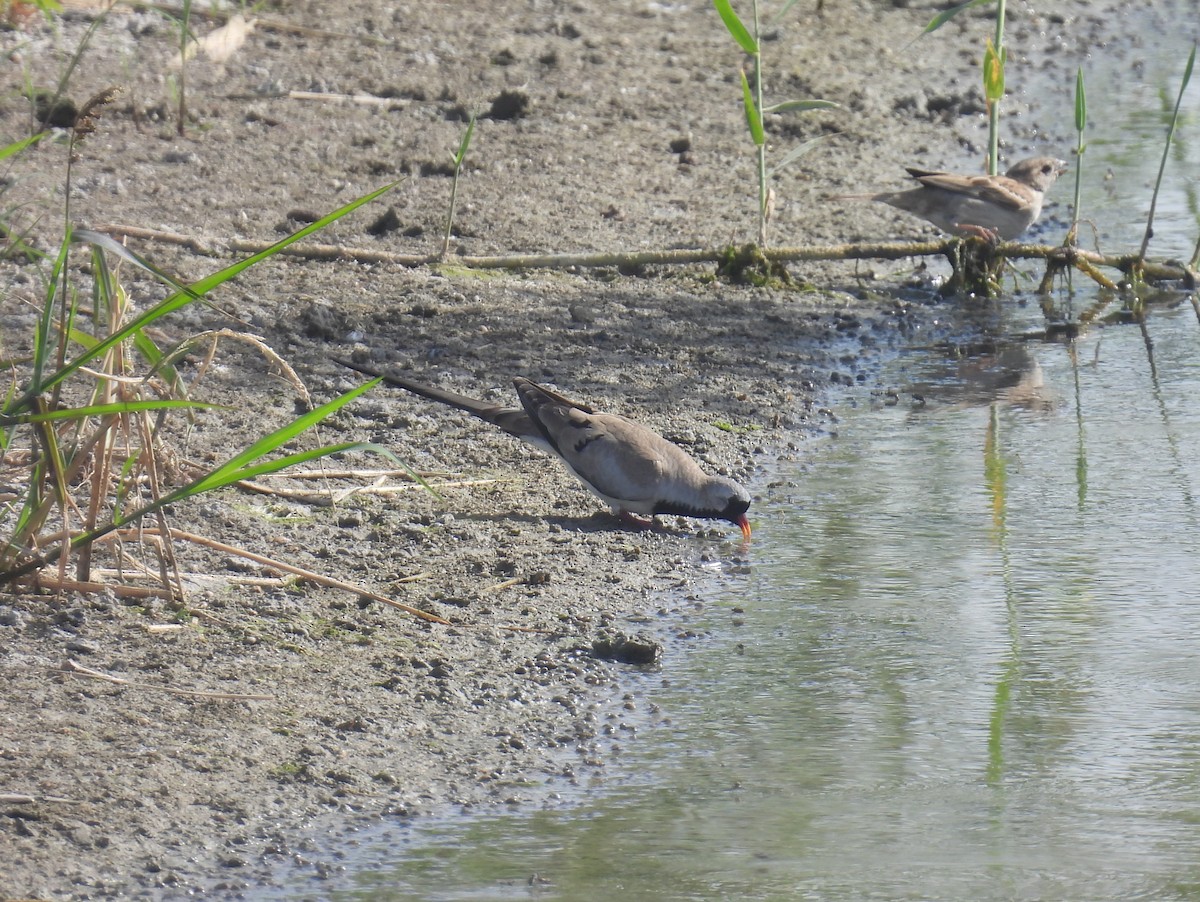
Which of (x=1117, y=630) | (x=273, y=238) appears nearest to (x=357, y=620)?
(x=1117, y=630)

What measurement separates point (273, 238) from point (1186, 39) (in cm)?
983

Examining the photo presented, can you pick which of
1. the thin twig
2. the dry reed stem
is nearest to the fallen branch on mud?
the thin twig

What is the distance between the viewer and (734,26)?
7371mm

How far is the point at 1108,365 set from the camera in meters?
7.63

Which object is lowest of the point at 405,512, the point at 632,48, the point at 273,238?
the point at 405,512

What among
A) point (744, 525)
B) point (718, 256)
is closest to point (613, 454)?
point (744, 525)

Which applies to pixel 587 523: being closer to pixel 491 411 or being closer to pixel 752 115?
pixel 491 411

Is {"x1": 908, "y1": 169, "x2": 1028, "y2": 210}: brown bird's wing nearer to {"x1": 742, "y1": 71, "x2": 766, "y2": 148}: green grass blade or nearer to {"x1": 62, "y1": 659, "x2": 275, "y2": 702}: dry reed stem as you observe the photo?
{"x1": 742, "y1": 71, "x2": 766, "y2": 148}: green grass blade

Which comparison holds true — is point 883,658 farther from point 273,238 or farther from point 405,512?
point 273,238

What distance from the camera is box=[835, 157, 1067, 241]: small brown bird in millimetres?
8859

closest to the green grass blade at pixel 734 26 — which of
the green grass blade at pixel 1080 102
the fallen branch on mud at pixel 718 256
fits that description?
the fallen branch on mud at pixel 718 256

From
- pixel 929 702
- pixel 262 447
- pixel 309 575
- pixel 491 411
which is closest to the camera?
pixel 262 447

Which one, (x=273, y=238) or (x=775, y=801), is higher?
(x=273, y=238)

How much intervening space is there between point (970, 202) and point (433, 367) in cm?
332
